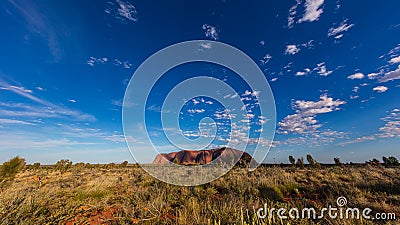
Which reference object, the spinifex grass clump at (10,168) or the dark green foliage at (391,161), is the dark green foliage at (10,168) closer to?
the spinifex grass clump at (10,168)

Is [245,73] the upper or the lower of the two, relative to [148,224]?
upper

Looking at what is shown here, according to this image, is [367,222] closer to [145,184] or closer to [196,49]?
[145,184]

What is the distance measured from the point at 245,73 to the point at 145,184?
8.01 metres

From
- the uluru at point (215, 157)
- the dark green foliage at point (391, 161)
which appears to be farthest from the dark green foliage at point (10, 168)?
the dark green foliage at point (391, 161)

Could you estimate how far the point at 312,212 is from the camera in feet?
14.1

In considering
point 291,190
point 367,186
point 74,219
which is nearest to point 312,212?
point 291,190

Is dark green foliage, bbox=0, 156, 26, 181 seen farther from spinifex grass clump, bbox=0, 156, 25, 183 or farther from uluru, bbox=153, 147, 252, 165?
uluru, bbox=153, 147, 252, 165

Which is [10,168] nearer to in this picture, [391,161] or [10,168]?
[10,168]

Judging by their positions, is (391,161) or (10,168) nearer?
(10,168)

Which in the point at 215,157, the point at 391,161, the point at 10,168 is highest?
the point at 391,161

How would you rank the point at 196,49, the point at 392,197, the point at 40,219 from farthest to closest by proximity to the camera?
the point at 196,49
the point at 392,197
the point at 40,219

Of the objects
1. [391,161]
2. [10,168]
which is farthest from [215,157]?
[10,168]

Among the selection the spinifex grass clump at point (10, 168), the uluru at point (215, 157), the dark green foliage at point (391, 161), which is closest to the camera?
the spinifex grass clump at point (10, 168)

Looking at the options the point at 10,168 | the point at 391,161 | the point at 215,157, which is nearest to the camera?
the point at 10,168
